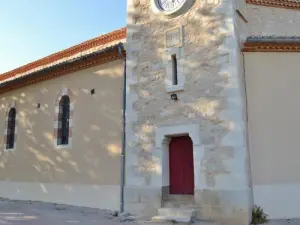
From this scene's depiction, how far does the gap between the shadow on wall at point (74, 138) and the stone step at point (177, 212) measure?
1.67 meters

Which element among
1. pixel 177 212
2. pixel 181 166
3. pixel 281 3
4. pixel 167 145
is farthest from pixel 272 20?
pixel 177 212

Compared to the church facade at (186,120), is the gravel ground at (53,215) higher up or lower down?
lower down

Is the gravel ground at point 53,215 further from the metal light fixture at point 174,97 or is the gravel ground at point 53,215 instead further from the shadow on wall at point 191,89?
the metal light fixture at point 174,97

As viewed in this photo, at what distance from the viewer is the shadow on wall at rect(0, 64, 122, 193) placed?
29.4 feet

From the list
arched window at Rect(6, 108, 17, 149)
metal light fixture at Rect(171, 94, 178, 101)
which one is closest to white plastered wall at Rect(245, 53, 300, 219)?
metal light fixture at Rect(171, 94, 178, 101)

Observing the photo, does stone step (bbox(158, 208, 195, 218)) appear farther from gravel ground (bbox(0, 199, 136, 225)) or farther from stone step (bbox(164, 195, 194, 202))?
gravel ground (bbox(0, 199, 136, 225))

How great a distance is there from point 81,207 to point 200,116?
14.5 feet

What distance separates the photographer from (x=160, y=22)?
845 centimetres

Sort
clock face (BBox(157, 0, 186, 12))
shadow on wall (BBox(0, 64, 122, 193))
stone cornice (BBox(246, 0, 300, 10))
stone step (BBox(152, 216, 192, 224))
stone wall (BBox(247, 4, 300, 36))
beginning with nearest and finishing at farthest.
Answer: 1. stone step (BBox(152, 216, 192, 224))
2. clock face (BBox(157, 0, 186, 12))
3. shadow on wall (BBox(0, 64, 122, 193))
4. stone wall (BBox(247, 4, 300, 36))
5. stone cornice (BBox(246, 0, 300, 10))

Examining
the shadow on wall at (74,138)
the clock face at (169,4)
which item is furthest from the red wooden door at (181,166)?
the clock face at (169,4)

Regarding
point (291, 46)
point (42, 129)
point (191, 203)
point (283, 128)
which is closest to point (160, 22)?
point (291, 46)

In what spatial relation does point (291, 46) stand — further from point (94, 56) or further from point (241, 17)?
point (94, 56)

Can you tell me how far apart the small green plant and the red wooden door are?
145 centimetres

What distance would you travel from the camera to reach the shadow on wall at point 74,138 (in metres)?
8.96
